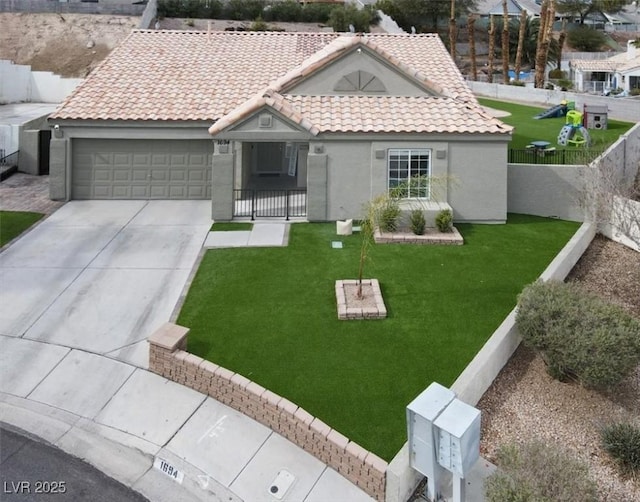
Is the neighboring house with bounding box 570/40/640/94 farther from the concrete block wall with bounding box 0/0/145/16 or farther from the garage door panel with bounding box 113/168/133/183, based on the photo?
the garage door panel with bounding box 113/168/133/183

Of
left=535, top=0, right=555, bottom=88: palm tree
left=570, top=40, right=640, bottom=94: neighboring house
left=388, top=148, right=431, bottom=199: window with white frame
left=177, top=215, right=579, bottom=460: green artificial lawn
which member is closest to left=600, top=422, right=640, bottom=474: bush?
left=177, top=215, right=579, bottom=460: green artificial lawn

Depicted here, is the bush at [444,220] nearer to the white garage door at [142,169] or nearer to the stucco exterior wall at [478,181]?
the stucco exterior wall at [478,181]

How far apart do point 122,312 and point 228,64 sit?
15.5m

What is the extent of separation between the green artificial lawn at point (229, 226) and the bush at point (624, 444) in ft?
39.9

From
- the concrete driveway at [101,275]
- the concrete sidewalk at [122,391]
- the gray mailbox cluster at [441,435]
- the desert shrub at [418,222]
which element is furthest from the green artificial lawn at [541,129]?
the concrete sidewalk at [122,391]

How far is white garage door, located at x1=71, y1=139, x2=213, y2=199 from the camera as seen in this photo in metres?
21.3

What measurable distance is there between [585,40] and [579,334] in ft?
278

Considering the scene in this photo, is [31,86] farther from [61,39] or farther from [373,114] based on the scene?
[373,114]

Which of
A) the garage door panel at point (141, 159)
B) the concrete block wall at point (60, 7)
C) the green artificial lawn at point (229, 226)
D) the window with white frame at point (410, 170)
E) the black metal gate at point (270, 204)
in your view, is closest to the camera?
the green artificial lawn at point (229, 226)

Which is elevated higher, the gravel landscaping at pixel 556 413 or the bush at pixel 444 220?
the bush at pixel 444 220

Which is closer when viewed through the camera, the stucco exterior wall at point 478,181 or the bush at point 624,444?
the bush at point 624,444

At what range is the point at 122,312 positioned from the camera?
12.7 metres

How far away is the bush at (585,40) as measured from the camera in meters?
80.8

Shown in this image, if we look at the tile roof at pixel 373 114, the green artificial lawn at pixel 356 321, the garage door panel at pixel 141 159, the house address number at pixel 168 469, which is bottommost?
the house address number at pixel 168 469
